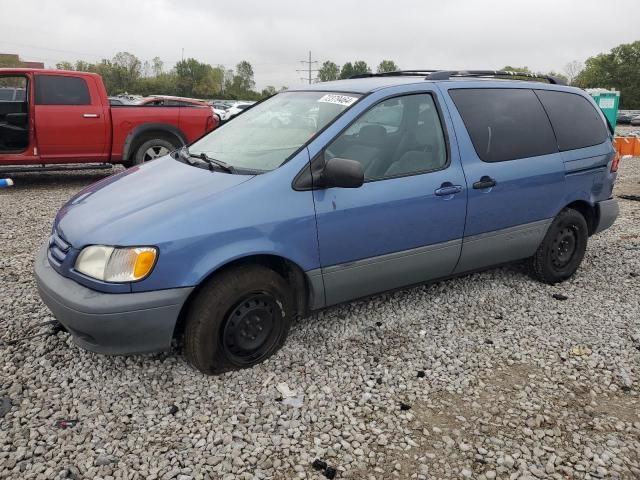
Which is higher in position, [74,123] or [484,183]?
[74,123]

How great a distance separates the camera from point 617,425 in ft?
8.85

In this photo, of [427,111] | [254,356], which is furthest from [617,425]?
[427,111]

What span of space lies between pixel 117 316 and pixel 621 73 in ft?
292

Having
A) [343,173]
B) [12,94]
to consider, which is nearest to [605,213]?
[343,173]

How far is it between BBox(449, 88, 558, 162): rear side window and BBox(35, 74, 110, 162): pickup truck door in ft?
21.2

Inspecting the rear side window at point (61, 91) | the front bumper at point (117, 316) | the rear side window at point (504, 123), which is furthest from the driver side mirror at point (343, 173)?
the rear side window at point (61, 91)

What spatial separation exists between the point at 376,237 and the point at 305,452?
54.6 inches

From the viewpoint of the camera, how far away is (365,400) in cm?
285

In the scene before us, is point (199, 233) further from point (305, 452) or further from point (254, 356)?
→ point (305, 452)

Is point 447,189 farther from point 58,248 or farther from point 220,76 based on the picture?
point 220,76

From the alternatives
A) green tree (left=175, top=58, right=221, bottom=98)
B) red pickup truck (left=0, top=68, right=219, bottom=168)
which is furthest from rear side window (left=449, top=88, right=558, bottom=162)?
green tree (left=175, top=58, right=221, bottom=98)

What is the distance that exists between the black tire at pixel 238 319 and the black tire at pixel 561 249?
241 centimetres

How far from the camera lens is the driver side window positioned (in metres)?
3.25

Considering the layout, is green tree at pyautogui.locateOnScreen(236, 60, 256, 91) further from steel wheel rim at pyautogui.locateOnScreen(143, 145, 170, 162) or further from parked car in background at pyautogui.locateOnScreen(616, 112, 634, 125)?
steel wheel rim at pyautogui.locateOnScreen(143, 145, 170, 162)
